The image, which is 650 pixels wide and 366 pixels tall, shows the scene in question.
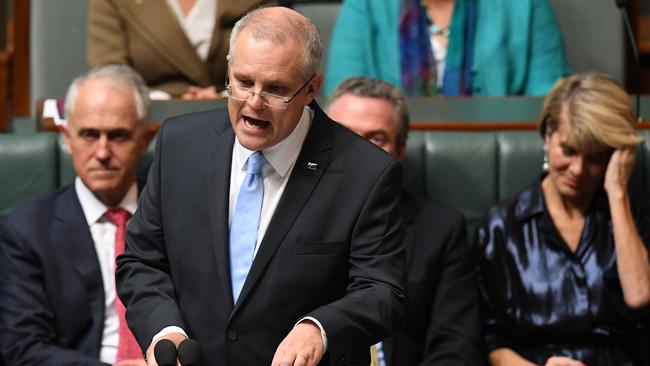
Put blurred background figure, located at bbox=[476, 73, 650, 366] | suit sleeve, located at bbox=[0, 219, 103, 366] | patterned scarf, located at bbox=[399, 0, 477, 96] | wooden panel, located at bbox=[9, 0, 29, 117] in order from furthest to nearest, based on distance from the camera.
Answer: wooden panel, located at bbox=[9, 0, 29, 117]
patterned scarf, located at bbox=[399, 0, 477, 96]
blurred background figure, located at bbox=[476, 73, 650, 366]
suit sleeve, located at bbox=[0, 219, 103, 366]

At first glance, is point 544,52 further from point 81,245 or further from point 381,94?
point 81,245

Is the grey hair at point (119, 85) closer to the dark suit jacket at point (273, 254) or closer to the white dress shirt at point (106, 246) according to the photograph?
the white dress shirt at point (106, 246)

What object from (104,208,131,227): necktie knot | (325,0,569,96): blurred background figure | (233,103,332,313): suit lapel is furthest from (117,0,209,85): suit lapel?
(233,103,332,313): suit lapel

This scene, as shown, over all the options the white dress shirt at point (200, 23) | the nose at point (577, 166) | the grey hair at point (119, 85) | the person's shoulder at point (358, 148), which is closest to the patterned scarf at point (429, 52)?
the white dress shirt at point (200, 23)

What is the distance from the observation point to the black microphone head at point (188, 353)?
1.66m

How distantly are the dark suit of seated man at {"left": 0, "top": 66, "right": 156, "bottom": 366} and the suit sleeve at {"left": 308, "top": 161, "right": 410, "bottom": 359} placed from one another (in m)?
0.83

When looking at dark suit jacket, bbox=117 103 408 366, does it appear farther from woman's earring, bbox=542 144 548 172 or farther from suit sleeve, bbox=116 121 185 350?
woman's earring, bbox=542 144 548 172

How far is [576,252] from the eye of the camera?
2.67 metres

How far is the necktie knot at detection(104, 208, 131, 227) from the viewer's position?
2699 mm

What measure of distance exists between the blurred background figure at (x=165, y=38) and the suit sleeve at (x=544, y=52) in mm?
893

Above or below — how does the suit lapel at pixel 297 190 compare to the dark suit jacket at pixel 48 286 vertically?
above

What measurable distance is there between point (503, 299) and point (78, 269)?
3.24 feet

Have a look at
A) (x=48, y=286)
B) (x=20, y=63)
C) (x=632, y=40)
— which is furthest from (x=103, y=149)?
(x=20, y=63)

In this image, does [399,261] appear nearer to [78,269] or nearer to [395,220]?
[395,220]
